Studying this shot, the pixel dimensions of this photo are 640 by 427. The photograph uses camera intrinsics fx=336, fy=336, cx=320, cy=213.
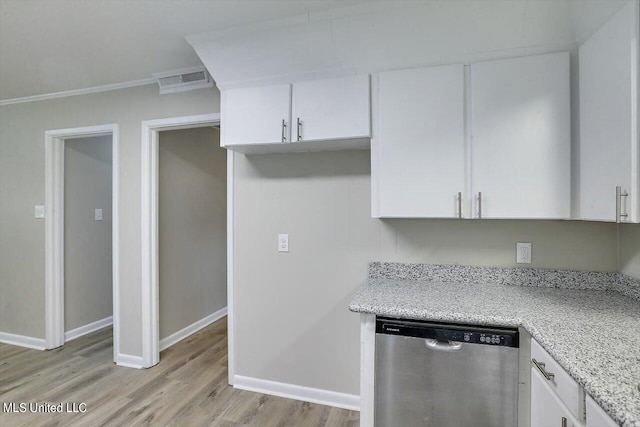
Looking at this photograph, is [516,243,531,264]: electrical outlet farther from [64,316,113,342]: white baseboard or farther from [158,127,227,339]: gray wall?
[64,316,113,342]: white baseboard

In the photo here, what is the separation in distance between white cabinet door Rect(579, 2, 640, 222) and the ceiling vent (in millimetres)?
2265

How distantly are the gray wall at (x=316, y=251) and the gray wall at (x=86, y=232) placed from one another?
6.60 feet

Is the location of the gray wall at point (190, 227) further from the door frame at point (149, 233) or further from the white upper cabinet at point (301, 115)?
the white upper cabinet at point (301, 115)

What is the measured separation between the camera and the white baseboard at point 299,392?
86.0 inches

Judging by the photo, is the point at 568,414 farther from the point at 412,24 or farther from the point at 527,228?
the point at 412,24

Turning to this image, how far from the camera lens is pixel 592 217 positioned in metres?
1.46

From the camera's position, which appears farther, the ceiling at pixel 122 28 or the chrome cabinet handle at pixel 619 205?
the ceiling at pixel 122 28

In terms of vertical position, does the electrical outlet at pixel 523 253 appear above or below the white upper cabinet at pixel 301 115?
below

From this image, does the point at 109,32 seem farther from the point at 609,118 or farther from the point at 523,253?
the point at 523,253

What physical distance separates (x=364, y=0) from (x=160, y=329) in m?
3.00

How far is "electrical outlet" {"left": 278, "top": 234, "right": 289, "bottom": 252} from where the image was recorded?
2.31 metres

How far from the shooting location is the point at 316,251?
Result: 225 cm

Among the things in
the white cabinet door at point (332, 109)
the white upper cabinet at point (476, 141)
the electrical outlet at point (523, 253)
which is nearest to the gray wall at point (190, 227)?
the white cabinet door at point (332, 109)

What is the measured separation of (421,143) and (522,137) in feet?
1.51
